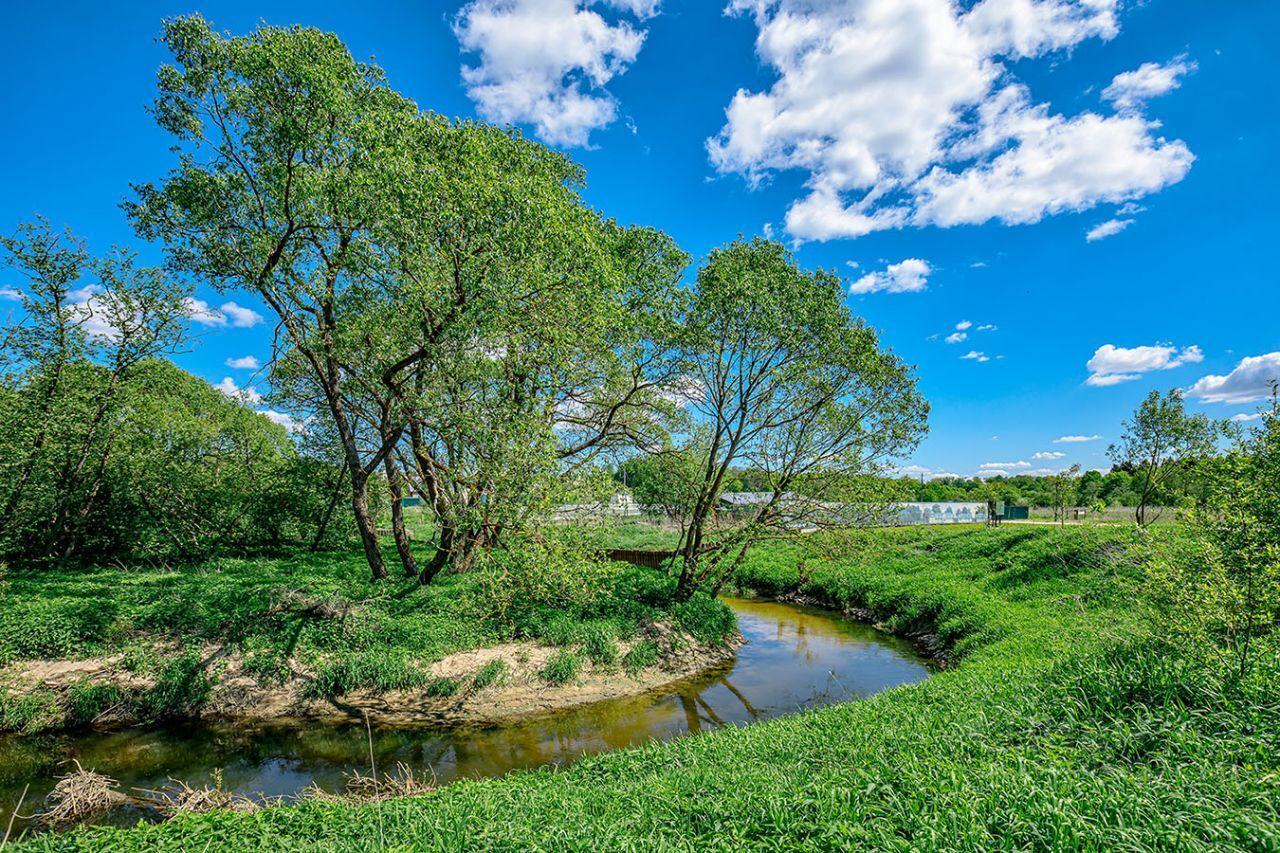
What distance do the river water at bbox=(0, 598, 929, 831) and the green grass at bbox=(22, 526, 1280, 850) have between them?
212 cm

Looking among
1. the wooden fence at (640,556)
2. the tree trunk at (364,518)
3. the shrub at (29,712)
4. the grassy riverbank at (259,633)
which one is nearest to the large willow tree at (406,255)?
the tree trunk at (364,518)

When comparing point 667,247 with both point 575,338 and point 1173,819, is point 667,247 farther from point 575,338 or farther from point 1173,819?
point 1173,819

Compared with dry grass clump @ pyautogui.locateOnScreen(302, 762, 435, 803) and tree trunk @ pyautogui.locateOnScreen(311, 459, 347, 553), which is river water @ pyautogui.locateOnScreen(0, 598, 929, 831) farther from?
tree trunk @ pyautogui.locateOnScreen(311, 459, 347, 553)

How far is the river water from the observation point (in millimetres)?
8656

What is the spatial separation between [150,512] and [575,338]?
18167mm

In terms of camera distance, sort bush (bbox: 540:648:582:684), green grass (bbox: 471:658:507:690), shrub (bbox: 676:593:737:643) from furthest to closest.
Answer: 1. shrub (bbox: 676:593:737:643)
2. bush (bbox: 540:648:582:684)
3. green grass (bbox: 471:658:507:690)

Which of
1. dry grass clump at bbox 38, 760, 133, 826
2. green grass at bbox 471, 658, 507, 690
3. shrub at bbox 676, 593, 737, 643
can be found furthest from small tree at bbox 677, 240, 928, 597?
dry grass clump at bbox 38, 760, 133, 826

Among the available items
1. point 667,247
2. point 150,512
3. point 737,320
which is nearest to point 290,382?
point 150,512

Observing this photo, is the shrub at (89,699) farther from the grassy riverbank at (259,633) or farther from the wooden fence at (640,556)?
the wooden fence at (640,556)

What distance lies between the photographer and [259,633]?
11938 millimetres

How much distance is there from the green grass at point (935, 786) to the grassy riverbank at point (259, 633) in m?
4.78

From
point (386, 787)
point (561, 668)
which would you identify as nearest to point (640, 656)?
point (561, 668)

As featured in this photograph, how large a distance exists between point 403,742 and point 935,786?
30.9 ft

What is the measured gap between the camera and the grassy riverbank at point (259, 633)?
1035 centimetres
